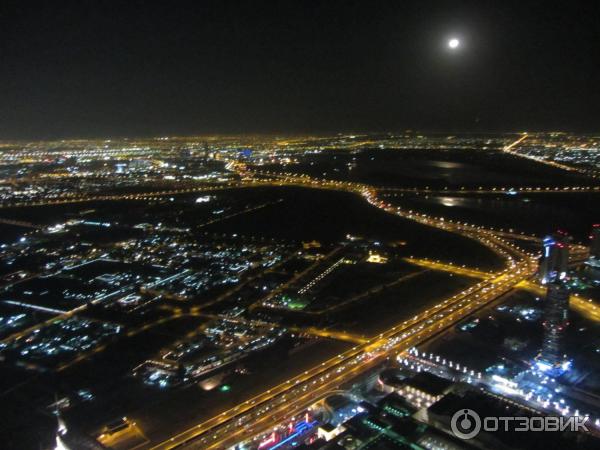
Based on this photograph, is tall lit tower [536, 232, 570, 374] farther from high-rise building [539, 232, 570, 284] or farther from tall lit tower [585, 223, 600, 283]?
tall lit tower [585, 223, 600, 283]

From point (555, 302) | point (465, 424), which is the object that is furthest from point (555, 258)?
point (465, 424)

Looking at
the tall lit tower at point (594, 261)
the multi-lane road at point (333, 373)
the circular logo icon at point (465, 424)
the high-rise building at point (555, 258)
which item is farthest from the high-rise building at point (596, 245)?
the circular logo icon at point (465, 424)

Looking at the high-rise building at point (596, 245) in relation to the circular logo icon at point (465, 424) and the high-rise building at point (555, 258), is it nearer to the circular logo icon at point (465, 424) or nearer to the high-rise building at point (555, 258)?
the high-rise building at point (555, 258)

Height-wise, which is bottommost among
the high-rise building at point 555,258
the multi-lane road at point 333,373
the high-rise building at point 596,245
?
the multi-lane road at point 333,373

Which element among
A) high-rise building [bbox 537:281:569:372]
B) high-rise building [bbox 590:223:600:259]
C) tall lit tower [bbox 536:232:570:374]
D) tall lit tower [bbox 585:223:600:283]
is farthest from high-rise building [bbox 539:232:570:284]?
high-rise building [bbox 590:223:600:259]

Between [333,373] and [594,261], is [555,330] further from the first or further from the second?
[594,261]
